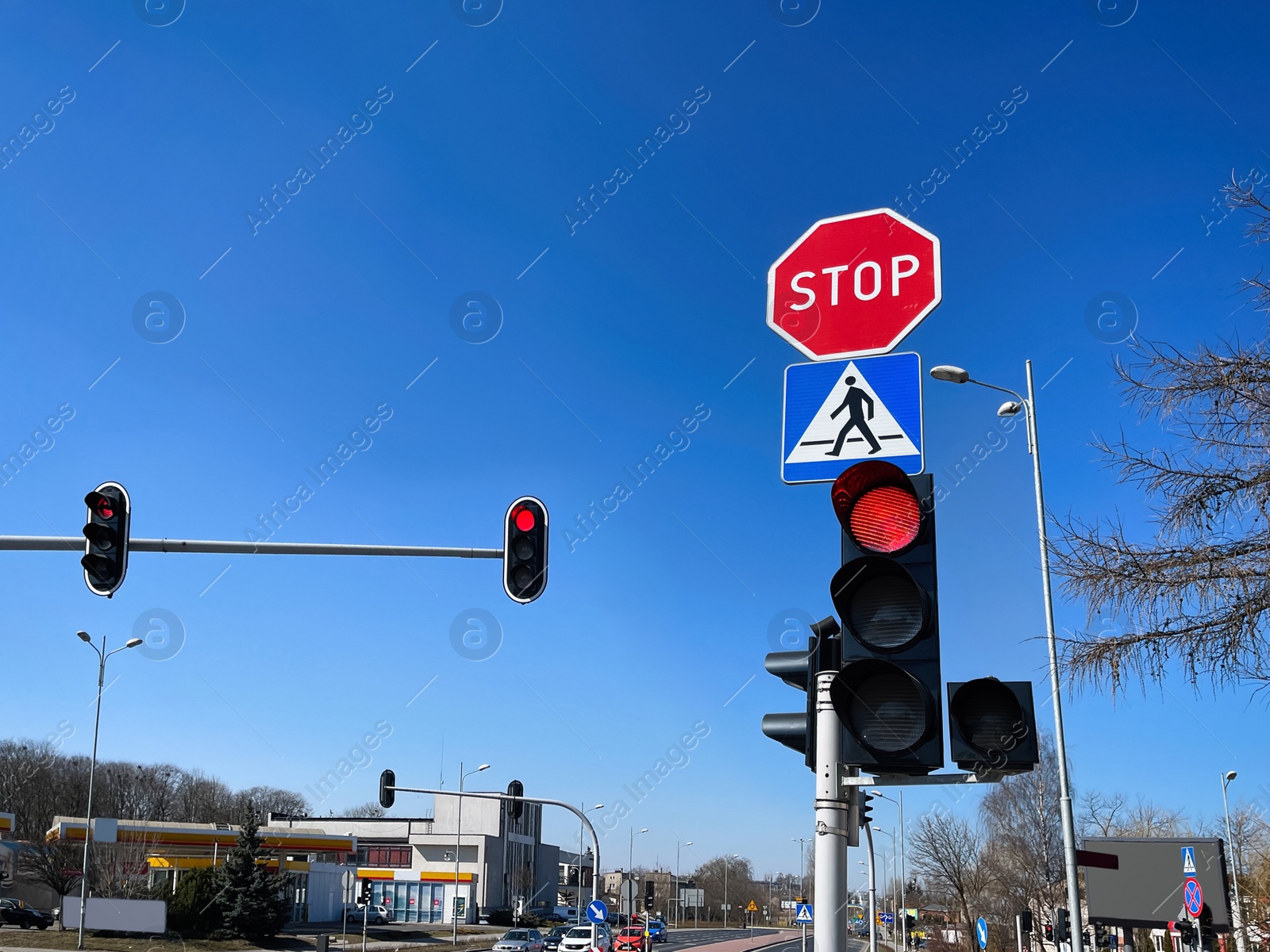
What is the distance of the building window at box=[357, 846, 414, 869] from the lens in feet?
279

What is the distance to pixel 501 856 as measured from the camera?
8762cm

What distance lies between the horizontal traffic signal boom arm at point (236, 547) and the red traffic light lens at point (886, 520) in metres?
7.73

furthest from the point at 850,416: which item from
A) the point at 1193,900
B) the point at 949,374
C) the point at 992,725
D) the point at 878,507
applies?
the point at 1193,900

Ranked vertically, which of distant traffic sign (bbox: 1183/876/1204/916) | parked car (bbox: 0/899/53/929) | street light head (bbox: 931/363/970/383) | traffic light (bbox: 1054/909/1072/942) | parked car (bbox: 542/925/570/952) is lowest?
parked car (bbox: 542/925/570/952)

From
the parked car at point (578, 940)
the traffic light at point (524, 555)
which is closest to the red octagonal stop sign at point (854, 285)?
the traffic light at point (524, 555)

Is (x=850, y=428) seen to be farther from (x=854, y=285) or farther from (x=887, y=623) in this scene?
(x=887, y=623)

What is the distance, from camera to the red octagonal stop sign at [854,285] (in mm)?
4238

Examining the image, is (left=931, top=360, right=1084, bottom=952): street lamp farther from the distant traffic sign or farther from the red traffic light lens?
the red traffic light lens

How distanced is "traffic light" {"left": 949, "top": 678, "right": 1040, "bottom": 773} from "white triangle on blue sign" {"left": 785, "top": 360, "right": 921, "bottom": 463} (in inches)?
38.9

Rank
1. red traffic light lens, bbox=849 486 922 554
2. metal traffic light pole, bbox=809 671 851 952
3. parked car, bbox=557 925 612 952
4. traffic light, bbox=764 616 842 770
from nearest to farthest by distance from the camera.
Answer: metal traffic light pole, bbox=809 671 851 952 < red traffic light lens, bbox=849 486 922 554 < traffic light, bbox=764 616 842 770 < parked car, bbox=557 925 612 952

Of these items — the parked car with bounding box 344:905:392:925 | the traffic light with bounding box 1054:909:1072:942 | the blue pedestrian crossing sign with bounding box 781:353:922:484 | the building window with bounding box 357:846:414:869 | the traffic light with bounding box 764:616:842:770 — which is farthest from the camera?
the building window with bounding box 357:846:414:869

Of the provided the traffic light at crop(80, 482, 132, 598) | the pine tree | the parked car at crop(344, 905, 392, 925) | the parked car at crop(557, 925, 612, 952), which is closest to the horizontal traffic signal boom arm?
the traffic light at crop(80, 482, 132, 598)

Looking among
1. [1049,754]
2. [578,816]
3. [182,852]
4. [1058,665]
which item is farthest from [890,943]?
[1058,665]

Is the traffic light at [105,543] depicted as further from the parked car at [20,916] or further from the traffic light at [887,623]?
the parked car at [20,916]
